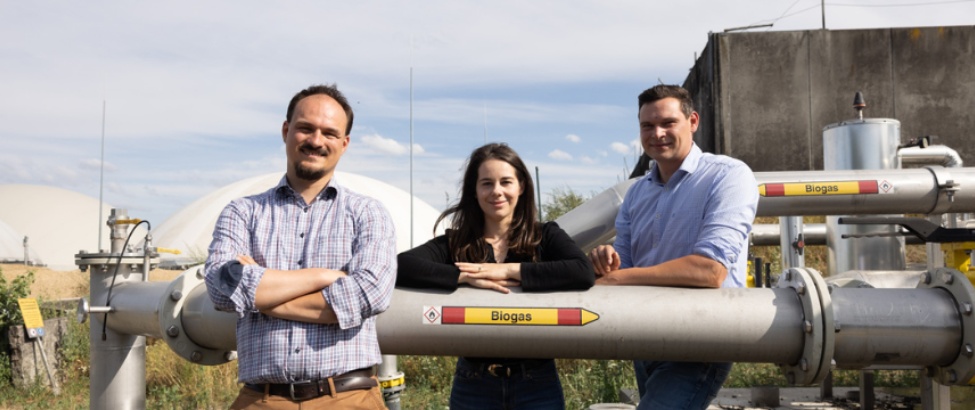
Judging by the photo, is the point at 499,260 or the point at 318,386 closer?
the point at 318,386

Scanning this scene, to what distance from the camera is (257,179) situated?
112 feet

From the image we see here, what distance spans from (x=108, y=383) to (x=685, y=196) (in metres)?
2.49

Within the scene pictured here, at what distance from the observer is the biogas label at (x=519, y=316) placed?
2.58 metres

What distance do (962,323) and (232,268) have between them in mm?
2175

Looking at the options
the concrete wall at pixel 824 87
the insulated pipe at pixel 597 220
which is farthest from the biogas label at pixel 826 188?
the concrete wall at pixel 824 87

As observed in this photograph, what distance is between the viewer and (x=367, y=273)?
2367mm

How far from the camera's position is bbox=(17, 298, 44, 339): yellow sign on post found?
7373mm

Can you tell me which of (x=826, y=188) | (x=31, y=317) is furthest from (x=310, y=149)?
(x=31, y=317)

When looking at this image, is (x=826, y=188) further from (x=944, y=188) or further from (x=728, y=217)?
(x=728, y=217)

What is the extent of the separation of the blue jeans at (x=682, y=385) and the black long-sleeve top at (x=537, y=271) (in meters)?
0.40

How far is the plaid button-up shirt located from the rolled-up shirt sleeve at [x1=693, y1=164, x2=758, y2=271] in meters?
0.99

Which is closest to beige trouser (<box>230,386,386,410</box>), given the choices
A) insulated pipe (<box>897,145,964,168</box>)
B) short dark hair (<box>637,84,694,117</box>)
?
short dark hair (<box>637,84,694,117</box>)

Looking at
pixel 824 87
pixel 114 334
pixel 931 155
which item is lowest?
pixel 114 334

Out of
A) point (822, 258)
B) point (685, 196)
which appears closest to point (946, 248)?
point (685, 196)
